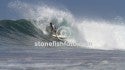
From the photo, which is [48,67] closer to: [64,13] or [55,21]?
[55,21]

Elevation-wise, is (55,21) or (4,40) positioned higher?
(55,21)

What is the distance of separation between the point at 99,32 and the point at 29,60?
2938 cm

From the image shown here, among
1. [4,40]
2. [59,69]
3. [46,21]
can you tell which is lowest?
[59,69]

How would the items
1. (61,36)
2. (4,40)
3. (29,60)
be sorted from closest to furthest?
1. (29,60)
2. (4,40)
3. (61,36)

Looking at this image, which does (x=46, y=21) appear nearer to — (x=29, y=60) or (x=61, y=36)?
(x=61, y=36)

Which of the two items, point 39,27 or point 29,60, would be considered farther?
point 39,27

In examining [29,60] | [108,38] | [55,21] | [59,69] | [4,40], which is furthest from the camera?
[55,21]

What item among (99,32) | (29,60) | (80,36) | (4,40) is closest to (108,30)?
(99,32)

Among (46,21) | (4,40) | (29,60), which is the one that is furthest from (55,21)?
(29,60)

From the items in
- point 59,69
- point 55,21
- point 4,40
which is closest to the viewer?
point 59,69

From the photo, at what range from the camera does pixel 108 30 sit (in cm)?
4834

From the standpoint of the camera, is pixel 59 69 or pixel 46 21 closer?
pixel 59 69

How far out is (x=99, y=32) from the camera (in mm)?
47594

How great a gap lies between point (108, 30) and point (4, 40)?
1953 cm
